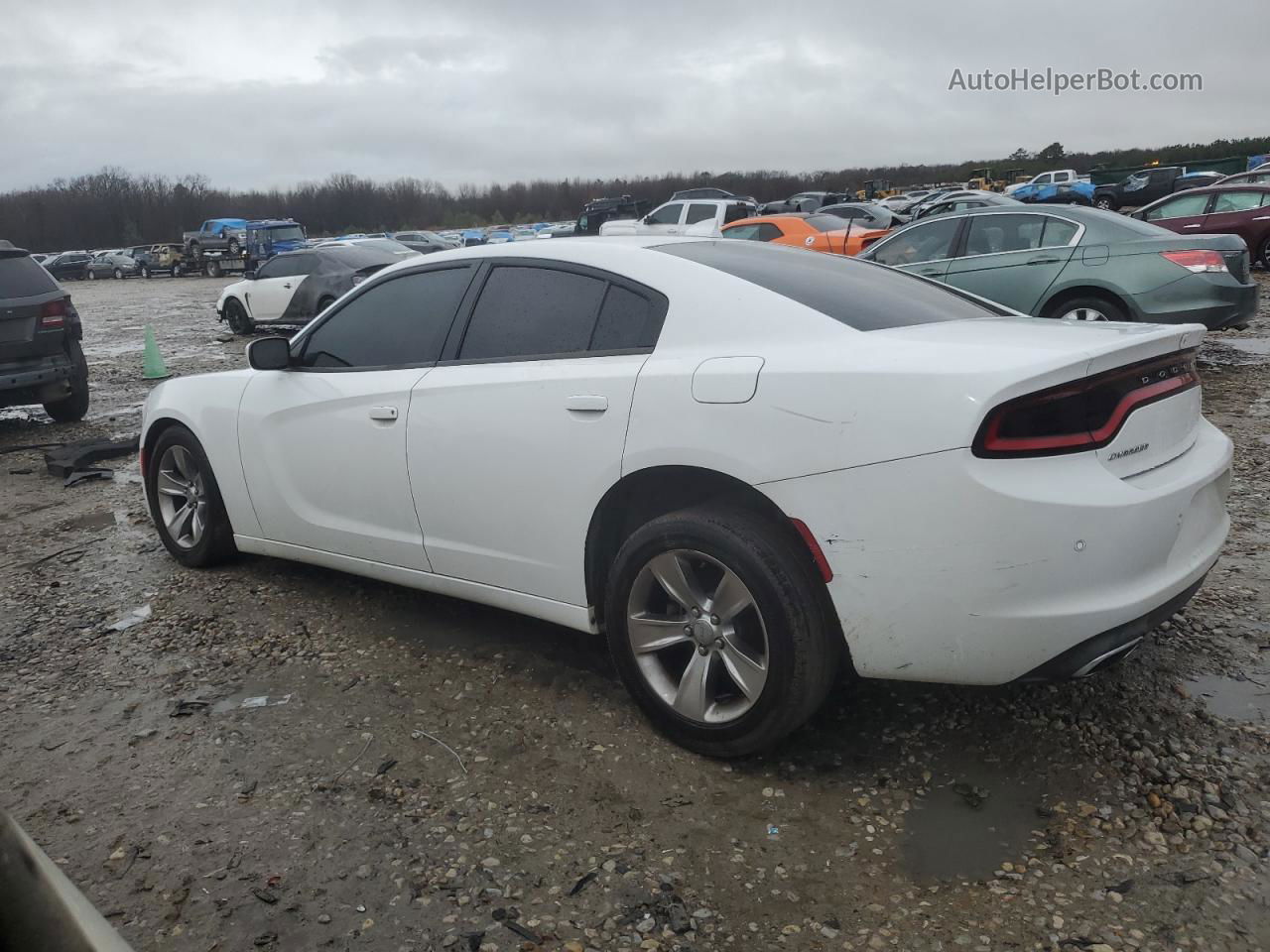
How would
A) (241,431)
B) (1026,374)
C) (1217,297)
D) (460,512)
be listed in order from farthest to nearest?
1. (1217,297)
2. (241,431)
3. (460,512)
4. (1026,374)

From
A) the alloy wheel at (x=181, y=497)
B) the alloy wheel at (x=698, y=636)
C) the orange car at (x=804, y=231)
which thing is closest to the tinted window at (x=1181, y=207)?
the orange car at (x=804, y=231)

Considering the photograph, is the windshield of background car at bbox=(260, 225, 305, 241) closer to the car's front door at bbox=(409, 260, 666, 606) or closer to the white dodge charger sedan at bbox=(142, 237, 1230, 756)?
the white dodge charger sedan at bbox=(142, 237, 1230, 756)

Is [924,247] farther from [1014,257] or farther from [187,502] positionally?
[187,502]

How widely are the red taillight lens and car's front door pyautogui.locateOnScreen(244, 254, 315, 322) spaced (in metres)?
7.56

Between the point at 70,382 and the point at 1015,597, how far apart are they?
9257mm

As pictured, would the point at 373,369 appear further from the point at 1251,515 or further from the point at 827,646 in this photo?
the point at 1251,515

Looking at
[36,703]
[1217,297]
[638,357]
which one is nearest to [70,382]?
[36,703]

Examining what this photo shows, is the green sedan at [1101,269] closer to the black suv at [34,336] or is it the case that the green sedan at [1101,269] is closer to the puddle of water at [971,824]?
the puddle of water at [971,824]

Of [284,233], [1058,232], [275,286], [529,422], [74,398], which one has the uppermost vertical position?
[284,233]

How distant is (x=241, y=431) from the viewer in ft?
14.8

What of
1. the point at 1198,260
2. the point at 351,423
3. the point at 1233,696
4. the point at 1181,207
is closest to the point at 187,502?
the point at 351,423

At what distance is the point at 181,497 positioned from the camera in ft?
16.7

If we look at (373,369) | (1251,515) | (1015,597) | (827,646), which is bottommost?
(1251,515)

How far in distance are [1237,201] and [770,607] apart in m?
18.1
